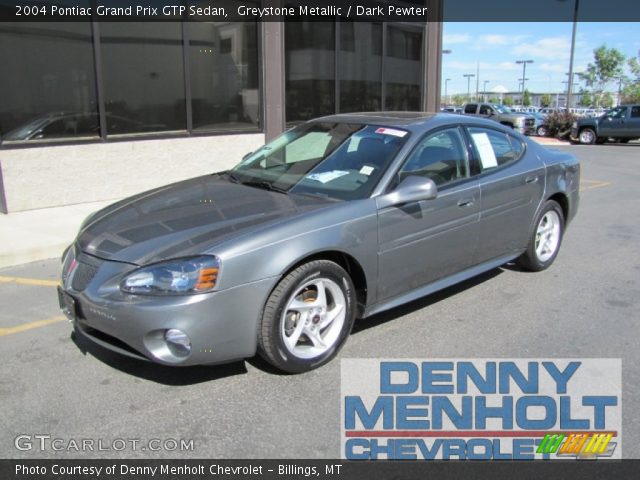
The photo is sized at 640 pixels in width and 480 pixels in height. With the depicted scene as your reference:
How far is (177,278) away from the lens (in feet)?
10.2

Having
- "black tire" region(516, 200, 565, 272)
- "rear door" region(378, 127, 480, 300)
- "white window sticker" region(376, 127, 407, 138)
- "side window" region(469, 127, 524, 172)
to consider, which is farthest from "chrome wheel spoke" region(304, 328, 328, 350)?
"black tire" region(516, 200, 565, 272)

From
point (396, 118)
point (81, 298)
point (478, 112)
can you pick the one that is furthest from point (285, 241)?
point (478, 112)

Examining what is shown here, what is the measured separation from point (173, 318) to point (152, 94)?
24.5 feet

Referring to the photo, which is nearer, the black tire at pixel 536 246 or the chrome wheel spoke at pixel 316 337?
the chrome wheel spoke at pixel 316 337

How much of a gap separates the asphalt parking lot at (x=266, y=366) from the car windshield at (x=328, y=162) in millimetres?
1091

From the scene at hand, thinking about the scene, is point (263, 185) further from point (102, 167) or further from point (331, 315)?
point (102, 167)

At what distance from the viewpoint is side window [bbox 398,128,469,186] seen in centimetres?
421

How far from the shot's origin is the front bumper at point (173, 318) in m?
3.07

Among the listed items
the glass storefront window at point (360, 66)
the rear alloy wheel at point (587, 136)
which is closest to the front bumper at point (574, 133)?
the rear alloy wheel at point (587, 136)

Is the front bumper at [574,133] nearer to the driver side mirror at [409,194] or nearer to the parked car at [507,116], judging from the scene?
the parked car at [507,116]

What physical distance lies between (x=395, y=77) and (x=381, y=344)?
11.0 meters

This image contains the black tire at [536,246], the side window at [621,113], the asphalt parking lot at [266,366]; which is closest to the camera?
the asphalt parking lot at [266,366]

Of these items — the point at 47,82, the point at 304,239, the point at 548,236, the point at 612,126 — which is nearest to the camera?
the point at 304,239

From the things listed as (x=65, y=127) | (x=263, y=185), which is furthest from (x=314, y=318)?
(x=65, y=127)
